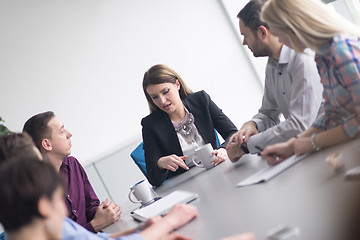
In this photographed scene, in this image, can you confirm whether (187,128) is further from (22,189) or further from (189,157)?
(22,189)

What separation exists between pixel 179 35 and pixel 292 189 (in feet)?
12.8

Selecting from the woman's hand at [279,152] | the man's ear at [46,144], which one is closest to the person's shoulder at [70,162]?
the man's ear at [46,144]

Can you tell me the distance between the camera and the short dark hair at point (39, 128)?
2.58 meters

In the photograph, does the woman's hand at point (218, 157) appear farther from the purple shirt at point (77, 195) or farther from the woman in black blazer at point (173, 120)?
the purple shirt at point (77, 195)

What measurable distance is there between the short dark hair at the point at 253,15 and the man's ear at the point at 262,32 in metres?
0.02

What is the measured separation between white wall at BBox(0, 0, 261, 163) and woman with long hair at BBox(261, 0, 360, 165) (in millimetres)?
3255

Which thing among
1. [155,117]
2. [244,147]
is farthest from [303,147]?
[155,117]

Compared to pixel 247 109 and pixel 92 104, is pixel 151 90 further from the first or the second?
pixel 247 109

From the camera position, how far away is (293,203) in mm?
1080

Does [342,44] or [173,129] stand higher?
[342,44]

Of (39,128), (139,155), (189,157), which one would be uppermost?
(39,128)

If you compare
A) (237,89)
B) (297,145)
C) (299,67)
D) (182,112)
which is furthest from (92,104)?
(297,145)

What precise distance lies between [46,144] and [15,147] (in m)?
1.13

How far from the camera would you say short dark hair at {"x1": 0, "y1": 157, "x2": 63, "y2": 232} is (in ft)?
3.12
